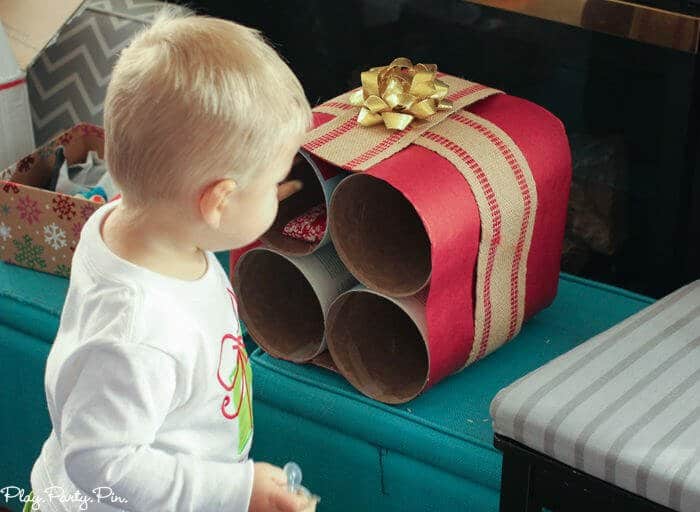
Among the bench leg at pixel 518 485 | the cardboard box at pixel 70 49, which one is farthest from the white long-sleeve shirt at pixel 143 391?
the cardboard box at pixel 70 49

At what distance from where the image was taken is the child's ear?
945 mm

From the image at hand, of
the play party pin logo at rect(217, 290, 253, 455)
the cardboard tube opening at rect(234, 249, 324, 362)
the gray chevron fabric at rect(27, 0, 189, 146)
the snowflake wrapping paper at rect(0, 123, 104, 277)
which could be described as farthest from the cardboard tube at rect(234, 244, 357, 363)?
the gray chevron fabric at rect(27, 0, 189, 146)

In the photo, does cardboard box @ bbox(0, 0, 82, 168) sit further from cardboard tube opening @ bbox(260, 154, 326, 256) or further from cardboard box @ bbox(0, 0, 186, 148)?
cardboard tube opening @ bbox(260, 154, 326, 256)

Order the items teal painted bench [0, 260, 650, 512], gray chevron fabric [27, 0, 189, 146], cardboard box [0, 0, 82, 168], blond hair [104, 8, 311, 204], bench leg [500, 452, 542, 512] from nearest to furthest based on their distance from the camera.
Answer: blond hair [104, 8, 311, 204] < bench leg [500, 452, 542, 512] < teal painted bench [0, 260, 650, 512] < cardboard box [0, 0, 82, 168] < gray chevron fabric [27, 0, 189, 146]

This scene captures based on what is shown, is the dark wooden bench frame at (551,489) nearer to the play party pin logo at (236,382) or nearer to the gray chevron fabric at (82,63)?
the play party pin logo at (236,382)

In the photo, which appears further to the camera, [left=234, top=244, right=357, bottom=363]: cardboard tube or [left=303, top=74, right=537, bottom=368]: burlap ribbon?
[left=234, top=244, right=357, bottom=363]: cardboard tube

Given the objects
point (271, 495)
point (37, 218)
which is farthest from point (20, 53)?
point (271, 495)

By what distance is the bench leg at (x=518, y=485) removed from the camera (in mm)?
1185

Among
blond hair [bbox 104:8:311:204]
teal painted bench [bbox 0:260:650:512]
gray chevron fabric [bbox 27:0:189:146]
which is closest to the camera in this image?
blond hair [bbox 104:8:311:204]

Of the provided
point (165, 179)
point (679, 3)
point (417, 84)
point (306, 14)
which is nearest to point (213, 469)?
point (165, 179)

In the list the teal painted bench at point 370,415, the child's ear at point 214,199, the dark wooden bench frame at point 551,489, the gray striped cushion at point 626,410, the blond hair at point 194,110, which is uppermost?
the blond hair at point 194,110

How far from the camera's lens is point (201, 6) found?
200 centimetres

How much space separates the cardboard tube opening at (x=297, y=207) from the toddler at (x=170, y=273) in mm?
430

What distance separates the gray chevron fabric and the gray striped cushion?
106cm
